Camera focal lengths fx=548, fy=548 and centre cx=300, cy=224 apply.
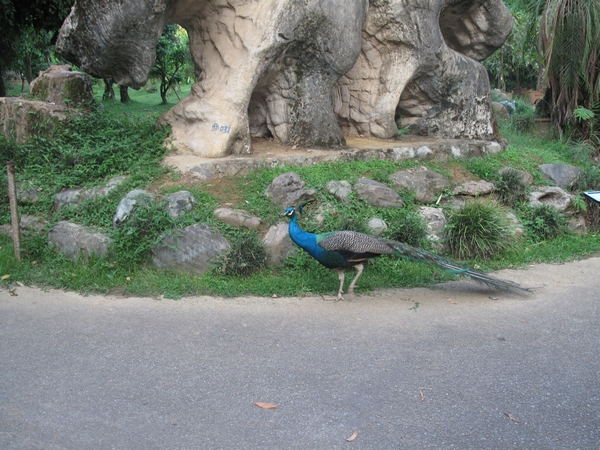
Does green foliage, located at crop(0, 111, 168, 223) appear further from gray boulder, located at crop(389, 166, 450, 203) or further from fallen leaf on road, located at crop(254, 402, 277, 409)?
fallen leaf on road, located at crop(254, 402, 277, 409)

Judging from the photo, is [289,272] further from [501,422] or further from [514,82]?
[514,82]

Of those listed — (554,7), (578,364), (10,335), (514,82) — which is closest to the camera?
(578,364)

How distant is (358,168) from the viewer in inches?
342

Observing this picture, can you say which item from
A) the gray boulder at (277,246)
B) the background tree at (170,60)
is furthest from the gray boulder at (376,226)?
the background tree at (170,60)

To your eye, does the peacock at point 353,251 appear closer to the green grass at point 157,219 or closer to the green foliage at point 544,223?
the green grass at point 157,219

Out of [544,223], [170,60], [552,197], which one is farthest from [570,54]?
[170,60]

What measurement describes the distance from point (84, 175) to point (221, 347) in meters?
4.21

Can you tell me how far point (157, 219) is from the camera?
6719 millimetres

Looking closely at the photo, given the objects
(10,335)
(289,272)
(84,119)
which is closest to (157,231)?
(289,272)

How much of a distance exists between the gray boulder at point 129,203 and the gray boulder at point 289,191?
1.63m

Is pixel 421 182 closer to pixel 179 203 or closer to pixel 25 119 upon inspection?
pixel 179 203

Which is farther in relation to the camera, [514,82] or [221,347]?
[514,82]

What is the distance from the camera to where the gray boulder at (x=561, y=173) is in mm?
9805

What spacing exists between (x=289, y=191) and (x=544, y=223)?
403 cm
